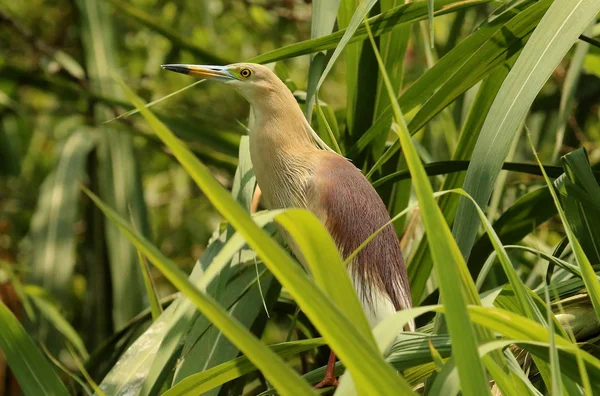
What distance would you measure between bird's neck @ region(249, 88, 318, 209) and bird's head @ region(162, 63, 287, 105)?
0.04 ft

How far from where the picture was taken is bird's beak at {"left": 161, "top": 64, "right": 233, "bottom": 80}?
4.22 feet

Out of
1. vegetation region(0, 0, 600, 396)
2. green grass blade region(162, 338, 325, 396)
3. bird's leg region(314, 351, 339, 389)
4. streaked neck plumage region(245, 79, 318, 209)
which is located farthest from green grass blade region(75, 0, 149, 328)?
green grass blade region(162, 338, 325, 396)

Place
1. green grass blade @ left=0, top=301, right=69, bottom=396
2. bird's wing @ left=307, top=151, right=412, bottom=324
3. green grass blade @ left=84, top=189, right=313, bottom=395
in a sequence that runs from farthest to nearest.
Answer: bird's wing @ left=307, top=151, right=412, bottom=324 → green grass blade @ left=0, top=301, right=69, bottom=396 → green grass blade @ left=84, top=189, right=313, bottom=395

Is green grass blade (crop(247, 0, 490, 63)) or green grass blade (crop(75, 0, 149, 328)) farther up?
green grass blade (crop(247, 0, 490, 63))

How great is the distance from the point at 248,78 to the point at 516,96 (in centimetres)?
49

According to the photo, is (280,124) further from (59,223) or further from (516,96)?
(59,223)

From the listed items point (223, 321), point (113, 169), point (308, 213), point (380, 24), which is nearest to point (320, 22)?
point (380, 24)

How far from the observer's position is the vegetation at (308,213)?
25.8 inches

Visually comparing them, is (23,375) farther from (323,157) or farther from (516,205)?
(516,205)

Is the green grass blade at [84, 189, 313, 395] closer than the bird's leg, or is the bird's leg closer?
the green grass blade at [84, 189, 313, 395]

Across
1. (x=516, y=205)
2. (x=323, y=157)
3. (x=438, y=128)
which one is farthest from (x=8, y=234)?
(x=516, y=205)

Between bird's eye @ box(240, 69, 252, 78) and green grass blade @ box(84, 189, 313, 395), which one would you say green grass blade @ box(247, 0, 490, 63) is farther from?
green grass blade @ box(84, 189, 313, 395)

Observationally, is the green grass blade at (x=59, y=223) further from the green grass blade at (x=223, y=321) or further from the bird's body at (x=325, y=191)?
the green grass blade at (x=223, y=321)

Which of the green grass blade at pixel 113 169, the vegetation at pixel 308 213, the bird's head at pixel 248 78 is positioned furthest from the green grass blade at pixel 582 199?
the green grass blade at pixel 113 169
